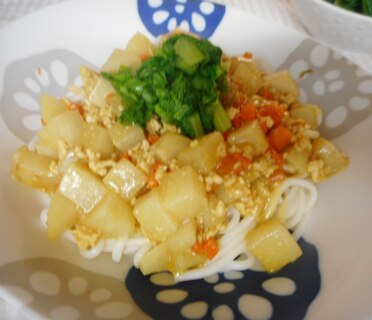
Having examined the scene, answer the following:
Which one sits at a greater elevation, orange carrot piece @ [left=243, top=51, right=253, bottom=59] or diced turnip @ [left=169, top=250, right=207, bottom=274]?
orange carrot piece @ [left=243, top=51, right=253, bottom=59]

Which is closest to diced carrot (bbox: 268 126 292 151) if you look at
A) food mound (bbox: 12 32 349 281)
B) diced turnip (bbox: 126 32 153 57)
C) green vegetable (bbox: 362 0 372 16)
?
food mound (bbox: 12 32 349 281)

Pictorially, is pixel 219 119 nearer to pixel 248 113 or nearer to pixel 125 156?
pixel 248 113

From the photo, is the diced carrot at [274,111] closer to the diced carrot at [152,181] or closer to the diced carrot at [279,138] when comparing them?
the diced carrot at [279,138]

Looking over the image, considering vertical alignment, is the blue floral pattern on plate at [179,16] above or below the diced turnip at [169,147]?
above

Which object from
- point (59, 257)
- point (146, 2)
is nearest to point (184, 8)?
point (146, 2)

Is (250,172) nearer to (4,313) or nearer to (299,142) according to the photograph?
(299,142)

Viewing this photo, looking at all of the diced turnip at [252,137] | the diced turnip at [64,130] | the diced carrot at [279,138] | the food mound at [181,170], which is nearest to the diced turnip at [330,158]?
the food mound at [181,170]

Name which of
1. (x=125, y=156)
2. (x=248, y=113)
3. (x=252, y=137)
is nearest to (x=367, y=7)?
(x=248, y=113)

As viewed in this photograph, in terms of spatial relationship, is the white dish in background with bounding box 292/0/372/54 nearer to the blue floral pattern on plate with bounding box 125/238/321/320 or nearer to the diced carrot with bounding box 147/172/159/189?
the blue floral pattern on plate with bounding box 125/238/321/320

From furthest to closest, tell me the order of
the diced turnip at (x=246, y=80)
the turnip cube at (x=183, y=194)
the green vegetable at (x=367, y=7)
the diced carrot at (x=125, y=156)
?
1. the green vegetable at (x=367, y=7)
2. the diced turnip at (x=246, y=80)
3. the diced carrot at (x=125, y=156)
4. the turnip cube at (x=183, y=194)
